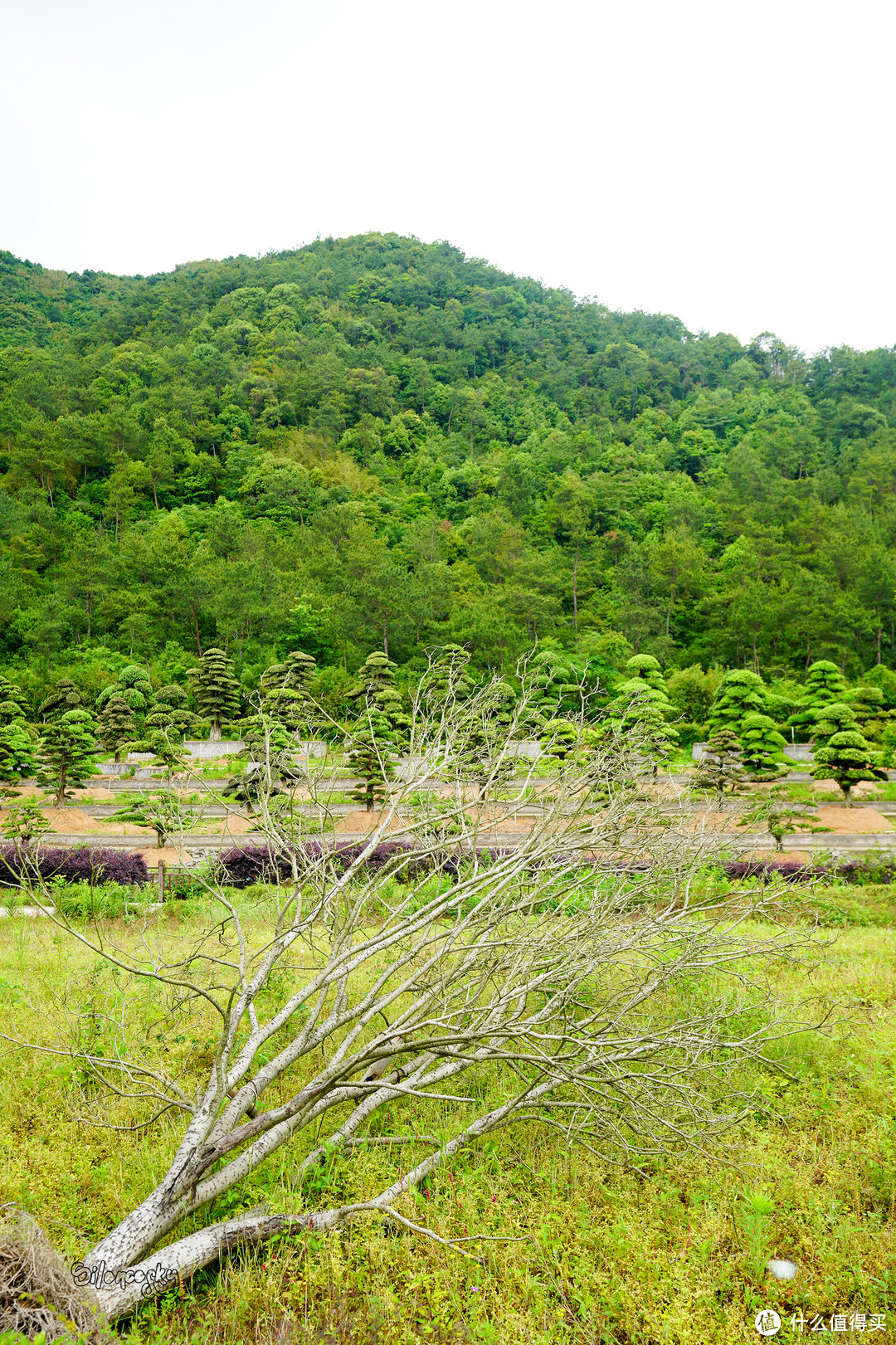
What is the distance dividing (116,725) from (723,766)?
19906 millimetres

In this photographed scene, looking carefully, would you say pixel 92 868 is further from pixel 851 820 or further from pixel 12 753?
pixel 851 820

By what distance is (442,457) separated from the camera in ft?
176

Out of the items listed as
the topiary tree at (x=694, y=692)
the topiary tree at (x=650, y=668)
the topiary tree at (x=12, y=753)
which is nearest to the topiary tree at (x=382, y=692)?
the topiary tree at (x=650, y=668)

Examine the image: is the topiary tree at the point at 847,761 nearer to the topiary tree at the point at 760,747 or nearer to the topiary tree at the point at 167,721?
the topiary tree at the point at 760,747

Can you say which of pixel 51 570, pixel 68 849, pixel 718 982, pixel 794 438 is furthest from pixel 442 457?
pixel 718 982

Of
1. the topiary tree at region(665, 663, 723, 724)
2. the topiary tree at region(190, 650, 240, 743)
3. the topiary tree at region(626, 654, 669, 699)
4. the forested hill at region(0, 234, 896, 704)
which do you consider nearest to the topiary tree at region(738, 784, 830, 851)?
the topiary tree at region(626, 654, 669, 699)

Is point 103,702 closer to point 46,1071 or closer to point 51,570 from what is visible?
point 51,570

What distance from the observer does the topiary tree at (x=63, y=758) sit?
55.6ft

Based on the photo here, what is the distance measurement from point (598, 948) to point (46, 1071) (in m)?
3.79

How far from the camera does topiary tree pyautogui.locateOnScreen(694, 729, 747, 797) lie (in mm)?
13398

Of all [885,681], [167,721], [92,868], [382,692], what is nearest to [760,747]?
[382,692]

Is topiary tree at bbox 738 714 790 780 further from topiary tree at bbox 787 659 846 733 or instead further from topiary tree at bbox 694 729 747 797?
topiary tree at bbox 787 659 846 733

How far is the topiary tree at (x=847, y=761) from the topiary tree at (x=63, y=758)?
1901 cm

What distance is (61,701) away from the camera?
24.2m
